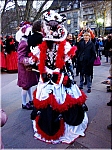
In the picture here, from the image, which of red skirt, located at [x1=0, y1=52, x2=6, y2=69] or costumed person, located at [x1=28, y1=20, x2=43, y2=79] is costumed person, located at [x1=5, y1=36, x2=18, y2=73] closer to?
red skirt, located at [x1=0, y1=52, x2=6, y2=69]

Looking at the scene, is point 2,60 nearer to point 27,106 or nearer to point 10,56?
point 10,56

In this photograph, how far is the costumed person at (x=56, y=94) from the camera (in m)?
2.76

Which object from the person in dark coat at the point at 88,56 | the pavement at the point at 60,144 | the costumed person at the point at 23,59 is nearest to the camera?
the pavement at the point at 60,144

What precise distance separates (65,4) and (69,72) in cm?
1382

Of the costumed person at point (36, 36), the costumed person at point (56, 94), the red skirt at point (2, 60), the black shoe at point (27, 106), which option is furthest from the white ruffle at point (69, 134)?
the red skirt at point (2, 60)

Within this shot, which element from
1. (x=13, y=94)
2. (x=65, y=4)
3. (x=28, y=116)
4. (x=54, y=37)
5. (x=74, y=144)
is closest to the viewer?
(x=74, y=144)

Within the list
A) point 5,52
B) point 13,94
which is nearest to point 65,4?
point 5,52

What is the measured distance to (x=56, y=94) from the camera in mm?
2824

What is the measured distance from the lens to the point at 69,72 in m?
3.06

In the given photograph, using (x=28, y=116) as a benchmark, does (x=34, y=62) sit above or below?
above

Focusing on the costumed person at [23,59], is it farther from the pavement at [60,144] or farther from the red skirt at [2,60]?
the red skirt at [2,60]

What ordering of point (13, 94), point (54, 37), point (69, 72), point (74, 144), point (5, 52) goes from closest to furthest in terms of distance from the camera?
point (74, 144) < point (54, 37) < point (69, 72) < point (13, 94) < point (5, 52)

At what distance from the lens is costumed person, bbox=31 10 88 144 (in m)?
2.76

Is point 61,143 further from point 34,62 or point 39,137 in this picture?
point 34,62
